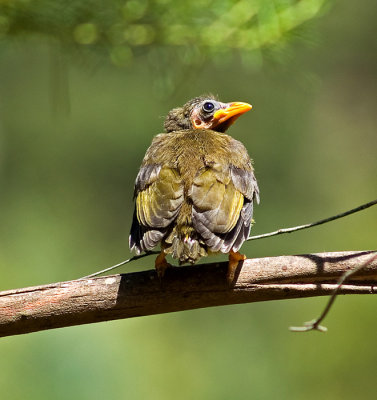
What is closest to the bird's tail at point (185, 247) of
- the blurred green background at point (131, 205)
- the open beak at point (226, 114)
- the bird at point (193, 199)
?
the bird at point (193, 199)

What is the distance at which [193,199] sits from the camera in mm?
3906

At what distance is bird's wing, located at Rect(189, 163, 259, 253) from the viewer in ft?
12.3

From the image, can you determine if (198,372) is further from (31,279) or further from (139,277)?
(139,277)

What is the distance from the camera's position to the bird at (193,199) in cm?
375

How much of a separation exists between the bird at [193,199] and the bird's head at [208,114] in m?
0.43

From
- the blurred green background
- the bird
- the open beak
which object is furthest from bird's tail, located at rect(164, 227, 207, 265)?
the open beak

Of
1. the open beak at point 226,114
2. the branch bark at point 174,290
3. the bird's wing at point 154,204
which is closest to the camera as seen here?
the branch bark at point 174,290

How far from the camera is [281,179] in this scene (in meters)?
9.68

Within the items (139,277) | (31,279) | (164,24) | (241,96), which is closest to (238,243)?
(139,277)

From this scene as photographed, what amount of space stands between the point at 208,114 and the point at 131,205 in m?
4.71

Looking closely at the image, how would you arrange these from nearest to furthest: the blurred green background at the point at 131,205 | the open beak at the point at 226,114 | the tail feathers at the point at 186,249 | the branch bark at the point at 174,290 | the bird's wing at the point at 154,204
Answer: the branch bark at the point at 174,290, the tail feathers at the point at 186,249, the bird's wing at the point at 154,204, the open beak at the point at 226,114, the blurred green background at the point at 131,205

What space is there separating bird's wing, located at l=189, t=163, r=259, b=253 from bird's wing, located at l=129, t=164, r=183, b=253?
9 centimetres

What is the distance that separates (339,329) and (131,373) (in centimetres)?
204

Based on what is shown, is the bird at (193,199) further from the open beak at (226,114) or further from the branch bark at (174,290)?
the open beak at (226,114)
